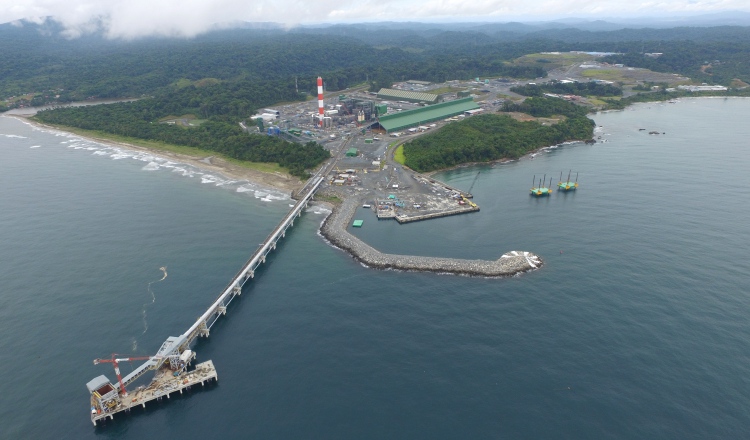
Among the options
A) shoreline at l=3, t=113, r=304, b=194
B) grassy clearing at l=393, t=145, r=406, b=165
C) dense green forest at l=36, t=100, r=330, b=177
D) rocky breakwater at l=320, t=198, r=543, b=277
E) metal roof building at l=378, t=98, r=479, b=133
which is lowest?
rocky breakwater at l=320, t=198, r=543, b=277

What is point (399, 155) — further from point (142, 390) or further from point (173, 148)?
point (142, 390)

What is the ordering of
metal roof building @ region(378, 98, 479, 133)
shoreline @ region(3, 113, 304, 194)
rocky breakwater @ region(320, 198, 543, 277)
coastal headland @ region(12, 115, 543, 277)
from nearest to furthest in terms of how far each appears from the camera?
rocky breakwater @ region(320, 198, 543, 277)
coastal headland @ region(12, 115, 543, 277)
shoreline @ region(3, 113, 304, 194)
metal roof building @ region(378, 98, 479, 133)

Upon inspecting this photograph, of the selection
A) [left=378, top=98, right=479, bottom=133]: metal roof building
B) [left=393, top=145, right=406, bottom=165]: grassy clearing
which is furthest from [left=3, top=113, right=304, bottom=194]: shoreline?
[left=378, top=98, right=479, bottom=133]: metal roof building

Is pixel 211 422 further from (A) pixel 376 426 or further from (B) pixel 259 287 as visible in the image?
(B) pixel 259 287

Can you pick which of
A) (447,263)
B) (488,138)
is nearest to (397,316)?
(447,263)

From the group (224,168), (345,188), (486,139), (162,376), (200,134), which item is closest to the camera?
(162,376)

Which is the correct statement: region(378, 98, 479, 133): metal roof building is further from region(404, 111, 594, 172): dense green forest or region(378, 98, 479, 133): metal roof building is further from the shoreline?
the shoreline

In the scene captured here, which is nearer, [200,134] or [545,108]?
[200,134]

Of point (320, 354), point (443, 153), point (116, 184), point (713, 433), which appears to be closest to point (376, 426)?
point (320, 354)
